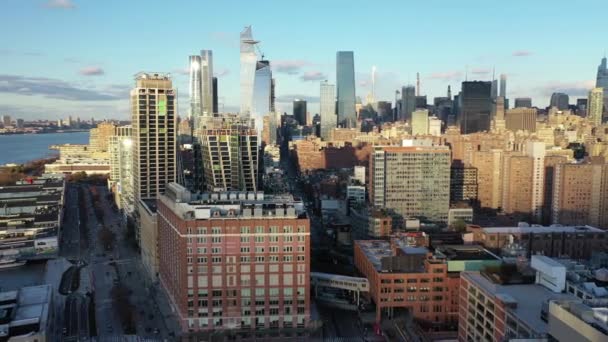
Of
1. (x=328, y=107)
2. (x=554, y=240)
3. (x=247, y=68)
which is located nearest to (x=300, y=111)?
(x=328, y=107)

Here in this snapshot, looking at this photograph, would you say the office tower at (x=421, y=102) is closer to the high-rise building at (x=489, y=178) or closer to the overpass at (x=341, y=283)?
the high-rise building at (x=489, y=178)

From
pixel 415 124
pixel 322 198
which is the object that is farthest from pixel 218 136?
pixel 415 124

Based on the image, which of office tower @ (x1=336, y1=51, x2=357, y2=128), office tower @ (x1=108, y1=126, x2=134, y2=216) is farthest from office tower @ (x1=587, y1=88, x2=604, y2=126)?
office tower @ (x1=108, y1=126, x2=134, y2=216)

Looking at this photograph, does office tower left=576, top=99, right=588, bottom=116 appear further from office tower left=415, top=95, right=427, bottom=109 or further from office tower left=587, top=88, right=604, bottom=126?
office tower left=415, top=95, right=427, bottom=109

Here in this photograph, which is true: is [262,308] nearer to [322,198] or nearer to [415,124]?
[322,198]

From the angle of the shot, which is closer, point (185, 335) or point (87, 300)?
point (185, 335)

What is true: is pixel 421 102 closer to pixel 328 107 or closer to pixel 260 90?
pixel 328 107
